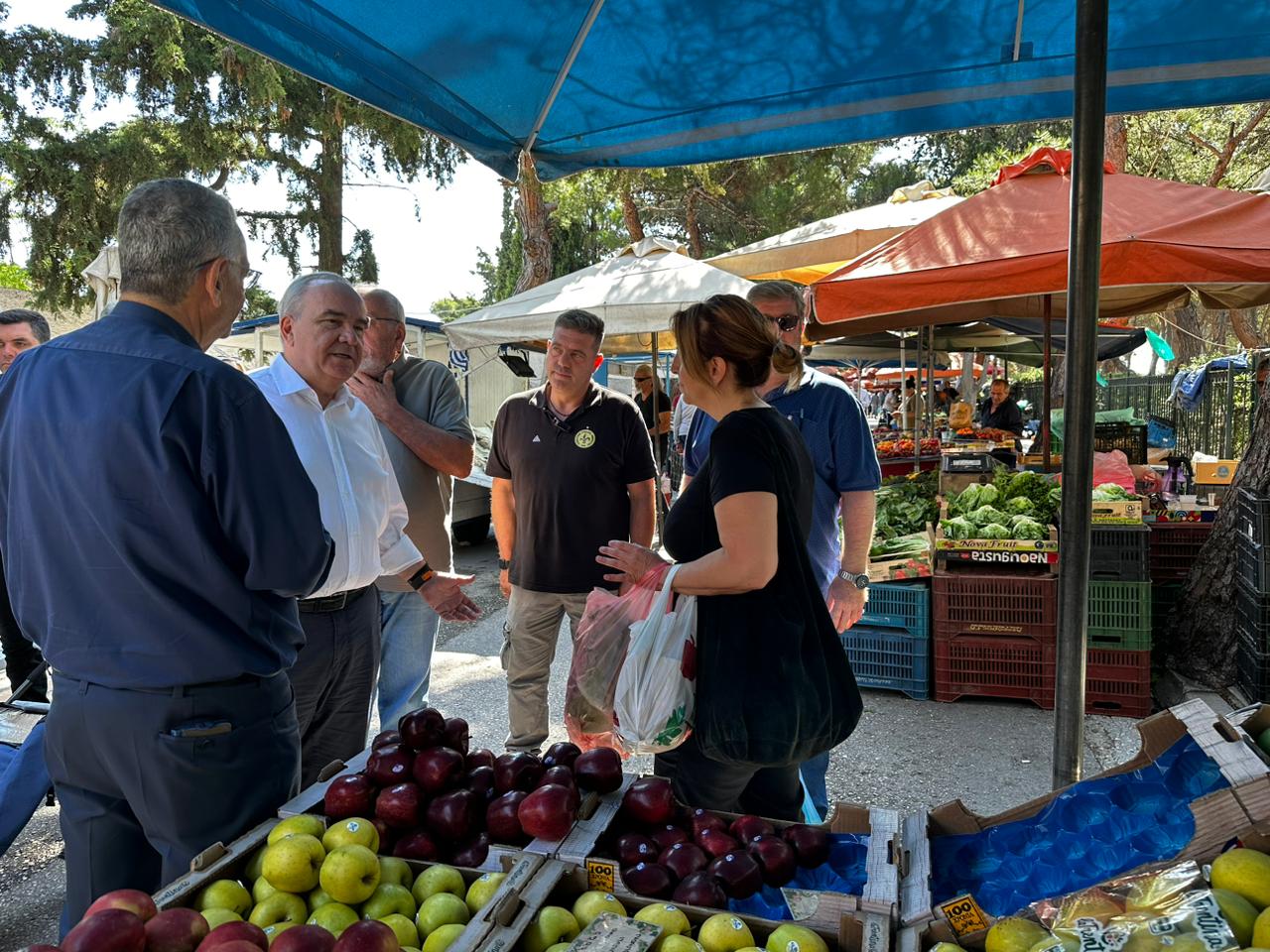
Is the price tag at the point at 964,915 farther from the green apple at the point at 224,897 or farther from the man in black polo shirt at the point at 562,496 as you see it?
the man in black polo shirt at the point at 562,496

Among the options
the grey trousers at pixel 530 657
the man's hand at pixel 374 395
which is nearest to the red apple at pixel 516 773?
the grey trousers at pixel 530 657

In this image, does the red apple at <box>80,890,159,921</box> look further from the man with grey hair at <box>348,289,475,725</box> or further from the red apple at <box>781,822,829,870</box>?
the man with grey hair at <box>348,289,475,725</box>

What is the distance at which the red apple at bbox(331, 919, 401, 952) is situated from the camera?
1.45 metres

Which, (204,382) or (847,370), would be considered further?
(847,370)

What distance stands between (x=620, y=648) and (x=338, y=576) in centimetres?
89

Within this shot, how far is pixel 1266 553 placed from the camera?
4562 millimetres

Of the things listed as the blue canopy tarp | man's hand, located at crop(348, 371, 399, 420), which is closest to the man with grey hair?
man's hand, located at crop(348, 371, 399, 420)

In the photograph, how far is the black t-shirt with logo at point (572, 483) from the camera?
3953 millimetres

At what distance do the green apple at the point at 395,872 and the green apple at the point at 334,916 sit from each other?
0.43 feet

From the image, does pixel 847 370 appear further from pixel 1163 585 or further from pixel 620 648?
pixel 620 648

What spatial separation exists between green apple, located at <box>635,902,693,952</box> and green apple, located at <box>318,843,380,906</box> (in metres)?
0.56

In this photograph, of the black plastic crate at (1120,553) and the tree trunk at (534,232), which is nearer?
the black plastic crate at (1120,553)

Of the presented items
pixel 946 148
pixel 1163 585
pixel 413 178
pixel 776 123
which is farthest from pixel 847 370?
pixel 776 123

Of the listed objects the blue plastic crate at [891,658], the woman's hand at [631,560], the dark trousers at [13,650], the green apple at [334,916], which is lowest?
the blue plastic crate at [891,658]
